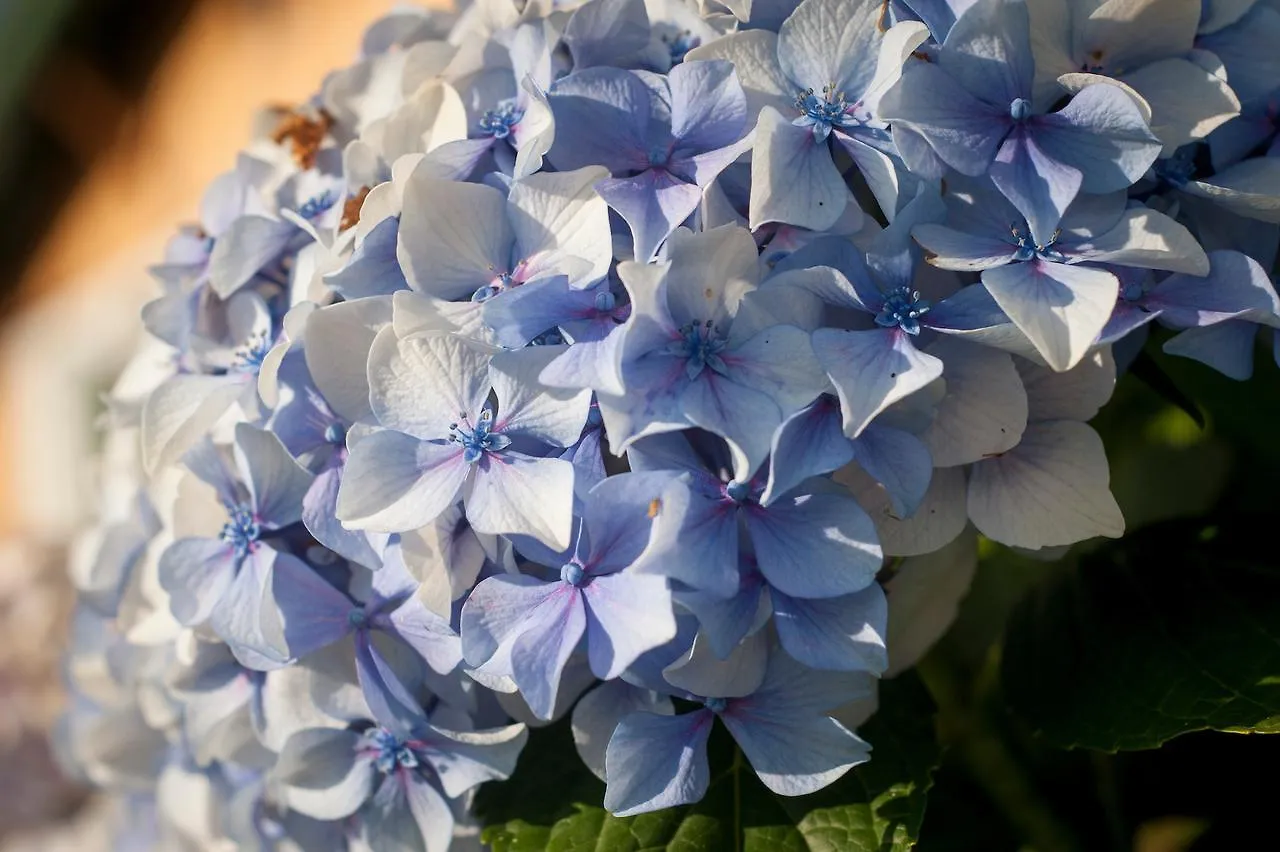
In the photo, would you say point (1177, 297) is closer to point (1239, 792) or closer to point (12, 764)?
point (1239, 792)

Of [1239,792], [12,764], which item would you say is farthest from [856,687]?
[12,764]

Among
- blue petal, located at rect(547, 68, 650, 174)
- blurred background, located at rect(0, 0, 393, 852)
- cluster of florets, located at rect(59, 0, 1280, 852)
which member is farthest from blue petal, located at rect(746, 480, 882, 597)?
blurred background, located at rect(0, 0, 393, 852)

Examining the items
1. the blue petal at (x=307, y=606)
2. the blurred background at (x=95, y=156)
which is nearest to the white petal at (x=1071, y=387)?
the blue petal at (x=307, y=606)

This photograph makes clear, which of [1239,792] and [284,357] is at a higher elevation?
[284,357]

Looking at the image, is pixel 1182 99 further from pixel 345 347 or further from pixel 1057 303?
pixel 345 347

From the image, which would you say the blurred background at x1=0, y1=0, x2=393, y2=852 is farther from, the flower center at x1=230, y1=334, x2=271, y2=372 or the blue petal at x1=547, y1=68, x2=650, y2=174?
the blue petal at x1=547, y1=68, x2=650, y2=174

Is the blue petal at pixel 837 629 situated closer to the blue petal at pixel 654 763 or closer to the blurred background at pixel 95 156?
the blue petal at pixel 654 763

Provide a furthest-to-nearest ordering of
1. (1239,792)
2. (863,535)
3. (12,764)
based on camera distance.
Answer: (12,764) → (1239,792) → (863,535)
